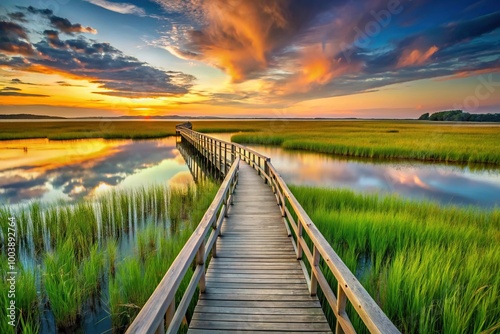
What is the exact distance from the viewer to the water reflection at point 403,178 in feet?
40.9

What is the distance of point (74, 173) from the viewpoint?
17359 millimetres

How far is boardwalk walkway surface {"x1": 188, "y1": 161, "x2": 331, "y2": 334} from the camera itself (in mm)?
2764

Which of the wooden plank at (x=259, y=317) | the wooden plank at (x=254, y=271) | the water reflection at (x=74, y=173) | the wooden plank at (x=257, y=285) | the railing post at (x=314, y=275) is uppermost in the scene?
the railing post at (x=314, y=275)

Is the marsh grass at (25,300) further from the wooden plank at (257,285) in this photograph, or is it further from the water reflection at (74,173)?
the water reflection at (74,173)

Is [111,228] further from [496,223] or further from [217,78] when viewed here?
[217,78]

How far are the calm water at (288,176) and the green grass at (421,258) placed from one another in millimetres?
4581

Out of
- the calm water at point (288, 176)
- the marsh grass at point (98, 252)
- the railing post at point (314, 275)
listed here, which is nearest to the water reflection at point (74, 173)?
the calm water at point (288, 176)

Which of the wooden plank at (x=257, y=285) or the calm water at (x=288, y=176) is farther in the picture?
the calm water at (x=288, y=176)

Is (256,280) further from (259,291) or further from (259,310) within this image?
(259,310)

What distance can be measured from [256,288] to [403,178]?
14.8 m

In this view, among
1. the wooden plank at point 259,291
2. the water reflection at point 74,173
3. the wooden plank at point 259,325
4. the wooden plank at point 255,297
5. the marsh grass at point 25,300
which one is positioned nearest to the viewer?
the wooden plank at point 259,325

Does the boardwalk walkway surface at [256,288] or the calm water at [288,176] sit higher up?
the boardwalk walkway surface at [256,288]

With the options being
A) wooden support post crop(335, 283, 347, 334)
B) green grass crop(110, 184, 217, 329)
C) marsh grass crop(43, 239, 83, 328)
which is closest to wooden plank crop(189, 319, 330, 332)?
wooden support post crop(335, 283, 347, 334)

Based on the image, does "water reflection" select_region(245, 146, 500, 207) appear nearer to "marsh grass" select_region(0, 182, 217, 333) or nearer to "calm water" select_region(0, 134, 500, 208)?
"calm water" select_region(0, 134, 500, 208)
